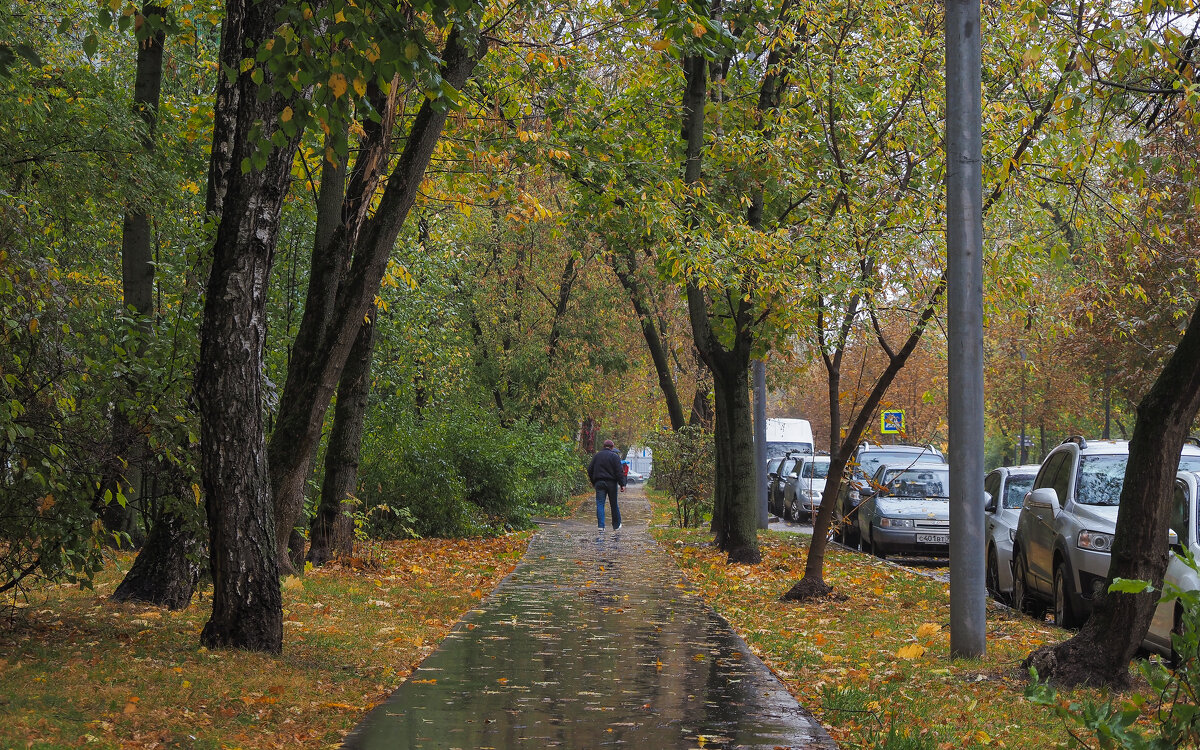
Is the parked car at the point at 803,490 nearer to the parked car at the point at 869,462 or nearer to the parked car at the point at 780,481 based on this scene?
the parked car at the point at 780,481

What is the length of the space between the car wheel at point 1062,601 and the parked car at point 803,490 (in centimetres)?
1902

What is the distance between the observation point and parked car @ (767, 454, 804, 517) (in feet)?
112

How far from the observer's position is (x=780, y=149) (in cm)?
1380

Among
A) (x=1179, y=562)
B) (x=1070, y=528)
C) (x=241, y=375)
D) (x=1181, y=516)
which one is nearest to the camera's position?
(x=241, y=375)

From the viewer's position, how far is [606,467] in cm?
2430

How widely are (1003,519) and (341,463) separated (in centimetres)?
827

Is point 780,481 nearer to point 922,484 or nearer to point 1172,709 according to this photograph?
point 922,484

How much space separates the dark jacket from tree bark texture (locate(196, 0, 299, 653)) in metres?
16.6

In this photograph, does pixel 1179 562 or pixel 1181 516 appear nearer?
pixel 1179 562

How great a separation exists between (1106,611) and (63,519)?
6.67m

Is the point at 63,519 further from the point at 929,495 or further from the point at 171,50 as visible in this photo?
the point at 929,495

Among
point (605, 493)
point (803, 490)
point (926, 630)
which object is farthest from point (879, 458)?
point (926, 630)

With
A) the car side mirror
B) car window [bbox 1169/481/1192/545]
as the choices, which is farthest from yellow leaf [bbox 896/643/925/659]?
the car side mirror

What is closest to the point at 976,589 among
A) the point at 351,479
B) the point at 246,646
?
the point at 246,646
